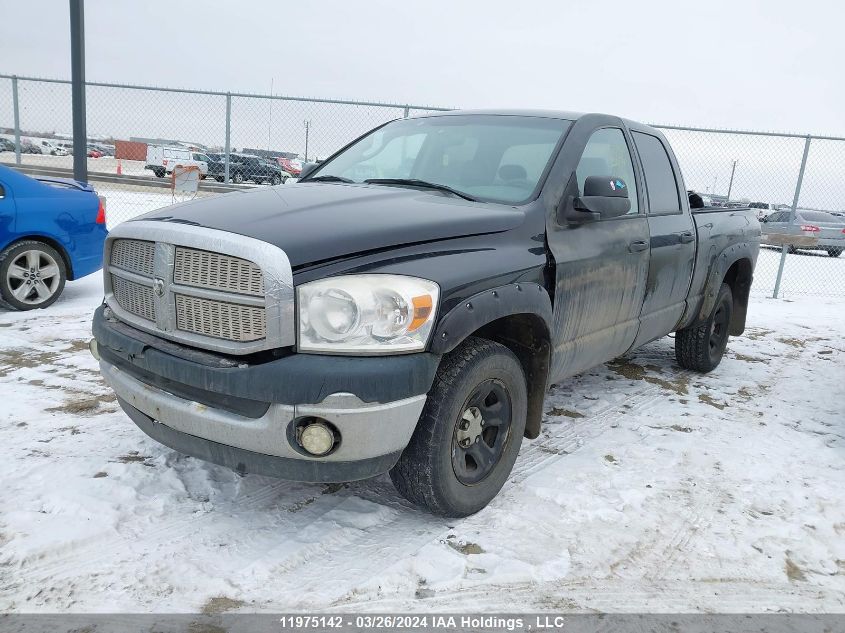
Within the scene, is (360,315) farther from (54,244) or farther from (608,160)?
(54,244)

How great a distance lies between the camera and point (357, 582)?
2490 millimetres

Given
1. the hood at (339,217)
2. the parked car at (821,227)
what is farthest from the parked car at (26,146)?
the parked car at (821,227)

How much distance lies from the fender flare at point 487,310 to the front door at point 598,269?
0.24m

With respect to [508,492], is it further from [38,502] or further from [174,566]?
[38,502]

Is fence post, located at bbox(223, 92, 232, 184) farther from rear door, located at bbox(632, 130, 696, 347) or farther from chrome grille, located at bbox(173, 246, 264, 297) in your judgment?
chrome grille, located at bbox(173, 246, 264, 297)

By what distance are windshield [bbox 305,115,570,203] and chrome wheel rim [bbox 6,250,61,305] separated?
3444mm

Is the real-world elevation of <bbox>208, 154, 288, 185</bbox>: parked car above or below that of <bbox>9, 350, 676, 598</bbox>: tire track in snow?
above

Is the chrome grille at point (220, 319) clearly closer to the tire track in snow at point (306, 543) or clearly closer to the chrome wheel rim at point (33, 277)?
the tire track in snow at point (306, 543)

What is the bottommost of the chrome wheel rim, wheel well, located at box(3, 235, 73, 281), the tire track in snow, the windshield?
the tire track in snow

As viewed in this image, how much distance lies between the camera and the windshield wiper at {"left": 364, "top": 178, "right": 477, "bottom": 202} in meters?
3.35

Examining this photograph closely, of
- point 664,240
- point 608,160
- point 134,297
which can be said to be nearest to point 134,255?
point 134,297

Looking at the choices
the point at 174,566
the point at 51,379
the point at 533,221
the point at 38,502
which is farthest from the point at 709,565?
the point at 51,379

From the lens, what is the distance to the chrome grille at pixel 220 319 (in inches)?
95.1

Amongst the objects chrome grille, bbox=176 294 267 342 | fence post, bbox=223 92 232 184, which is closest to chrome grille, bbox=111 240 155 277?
chrome grille, bbox=176 294 267 342
